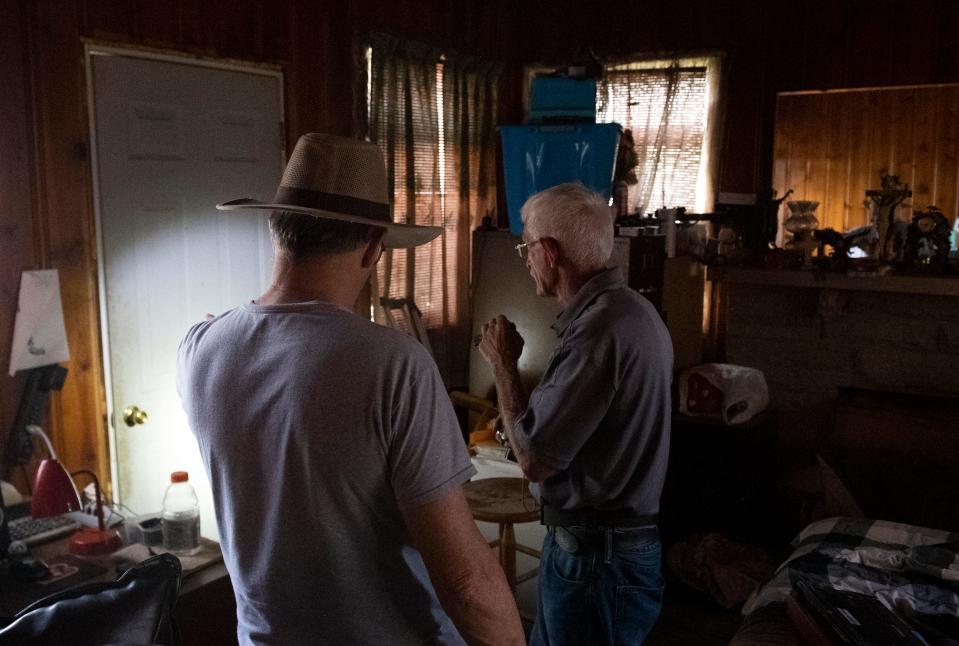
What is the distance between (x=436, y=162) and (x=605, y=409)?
2800mm

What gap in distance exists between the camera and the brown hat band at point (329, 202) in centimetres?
127

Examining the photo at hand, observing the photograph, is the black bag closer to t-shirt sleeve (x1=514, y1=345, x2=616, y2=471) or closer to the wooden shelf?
t-shirt sleeve (x1=514, y1=345, x2=616, y2=471)

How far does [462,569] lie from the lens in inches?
45.5

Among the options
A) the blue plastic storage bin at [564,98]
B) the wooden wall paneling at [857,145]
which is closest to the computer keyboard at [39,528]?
the blue plastic storage bin at [564,98]

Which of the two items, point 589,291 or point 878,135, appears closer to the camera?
point 589,291

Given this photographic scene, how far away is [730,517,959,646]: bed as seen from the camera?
2.30 m

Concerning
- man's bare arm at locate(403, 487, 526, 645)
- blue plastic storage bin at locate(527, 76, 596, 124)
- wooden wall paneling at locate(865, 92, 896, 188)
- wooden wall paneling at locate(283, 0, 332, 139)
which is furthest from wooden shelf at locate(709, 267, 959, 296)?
man's bare arm at locate(403, 487, 526, 645)

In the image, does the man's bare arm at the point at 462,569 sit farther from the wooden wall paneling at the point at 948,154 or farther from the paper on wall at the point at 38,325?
the wooden wall paneling at the point at 948,154

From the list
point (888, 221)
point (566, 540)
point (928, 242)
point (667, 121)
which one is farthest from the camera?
point (667, 121)

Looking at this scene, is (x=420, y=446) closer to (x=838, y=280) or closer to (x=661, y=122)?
(x=838, y=280)

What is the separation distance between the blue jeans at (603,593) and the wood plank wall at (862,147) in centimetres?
295

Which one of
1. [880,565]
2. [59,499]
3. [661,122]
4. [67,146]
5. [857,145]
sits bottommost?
[880,565]

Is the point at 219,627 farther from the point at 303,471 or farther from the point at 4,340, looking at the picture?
the point at 303,471

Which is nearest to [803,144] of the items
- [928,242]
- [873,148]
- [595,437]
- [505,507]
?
[873,148]
